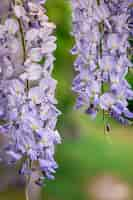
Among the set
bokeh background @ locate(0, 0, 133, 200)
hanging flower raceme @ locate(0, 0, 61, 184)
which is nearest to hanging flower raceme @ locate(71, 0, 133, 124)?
hanging flower raceme @ locate(0, 0, 61, 184)

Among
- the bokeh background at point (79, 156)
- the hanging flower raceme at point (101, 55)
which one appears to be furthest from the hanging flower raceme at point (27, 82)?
the bokeh background at point (79, 156)

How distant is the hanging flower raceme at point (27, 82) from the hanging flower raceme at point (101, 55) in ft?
0.24

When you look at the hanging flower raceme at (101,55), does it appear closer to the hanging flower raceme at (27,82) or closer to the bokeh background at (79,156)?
the hanging flower raceme at (27,82)

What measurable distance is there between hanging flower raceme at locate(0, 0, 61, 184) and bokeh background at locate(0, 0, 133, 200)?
0.28 meters

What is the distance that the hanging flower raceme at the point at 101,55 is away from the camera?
1.14 m

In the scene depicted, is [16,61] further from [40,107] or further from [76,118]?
[76,118]

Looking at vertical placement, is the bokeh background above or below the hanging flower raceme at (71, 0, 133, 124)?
below

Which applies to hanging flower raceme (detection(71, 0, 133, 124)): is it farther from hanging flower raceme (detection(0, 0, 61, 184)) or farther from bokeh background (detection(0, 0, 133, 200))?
Result: bokeh background (detection(0, 0, 133, 200))

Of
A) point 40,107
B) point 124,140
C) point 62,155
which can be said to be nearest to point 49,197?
point 62,155

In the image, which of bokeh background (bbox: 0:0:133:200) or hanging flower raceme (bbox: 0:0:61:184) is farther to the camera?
bokeh background (bbox: 0:0:133:200)

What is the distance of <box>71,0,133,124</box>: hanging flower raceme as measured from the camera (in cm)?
114

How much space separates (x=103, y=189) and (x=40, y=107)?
1.04 meters

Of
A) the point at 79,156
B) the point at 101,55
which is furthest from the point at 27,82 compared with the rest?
the point at 79,156

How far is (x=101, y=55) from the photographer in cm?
117
